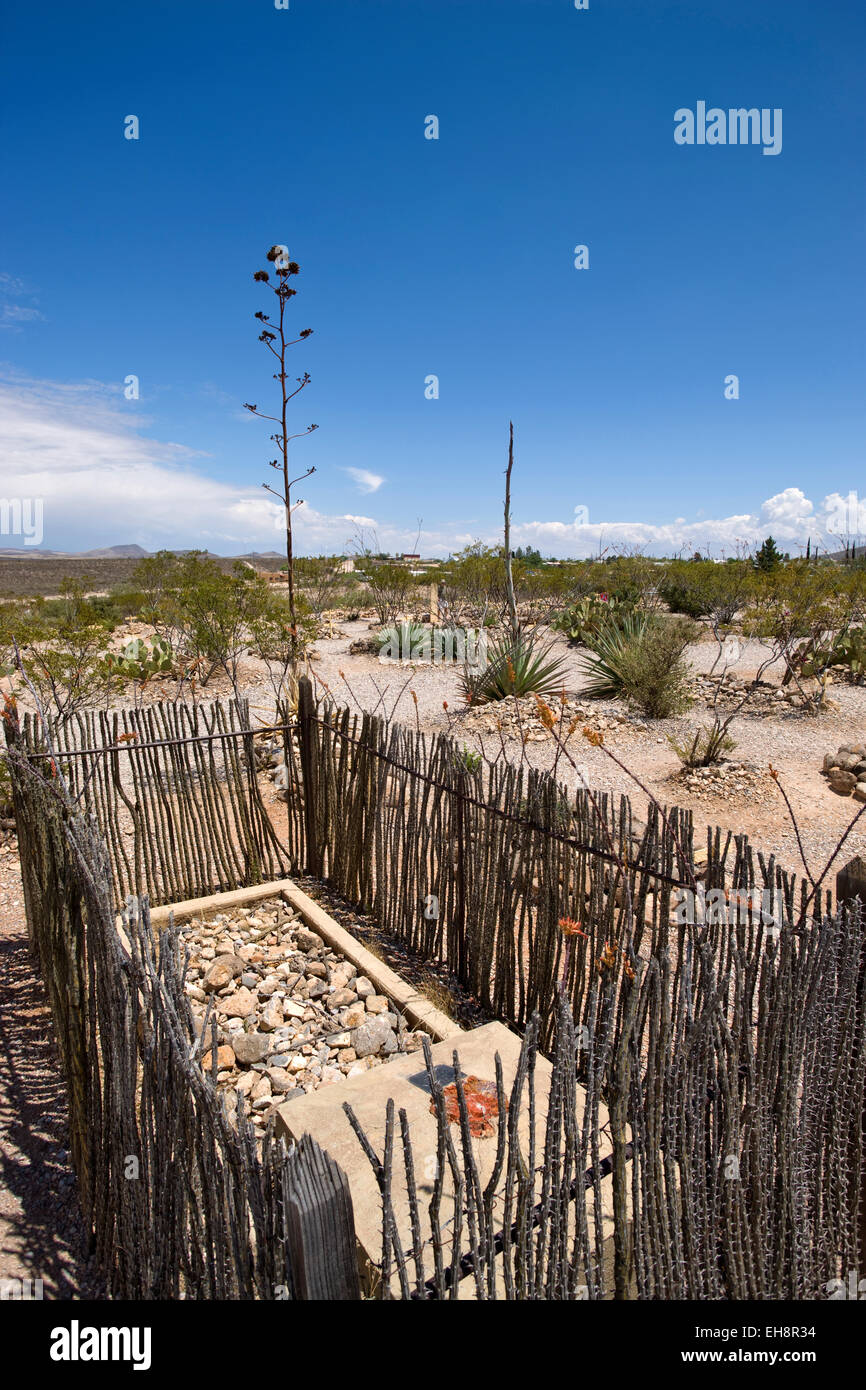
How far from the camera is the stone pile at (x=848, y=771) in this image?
21.2ft

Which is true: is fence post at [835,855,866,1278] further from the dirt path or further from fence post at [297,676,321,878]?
fence post at [297,676,321,878]

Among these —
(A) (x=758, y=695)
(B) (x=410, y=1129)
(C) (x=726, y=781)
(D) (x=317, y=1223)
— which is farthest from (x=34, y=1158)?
(A) (x=758, y=695)

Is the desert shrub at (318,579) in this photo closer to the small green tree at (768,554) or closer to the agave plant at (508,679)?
the agave plant at (508,679)

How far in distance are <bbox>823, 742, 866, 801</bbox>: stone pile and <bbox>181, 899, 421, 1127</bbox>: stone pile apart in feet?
16.0

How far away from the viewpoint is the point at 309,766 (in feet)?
15.9

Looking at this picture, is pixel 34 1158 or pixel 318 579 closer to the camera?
pixel 34 1158

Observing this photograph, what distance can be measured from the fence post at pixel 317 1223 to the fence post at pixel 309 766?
3641 millimetres

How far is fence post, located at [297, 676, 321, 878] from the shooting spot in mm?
4746

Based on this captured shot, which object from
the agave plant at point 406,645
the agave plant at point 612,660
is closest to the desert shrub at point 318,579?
the agave plant at point 406,645

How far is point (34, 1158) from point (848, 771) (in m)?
6.61

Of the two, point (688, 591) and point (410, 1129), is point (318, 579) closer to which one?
point (688, 591)
